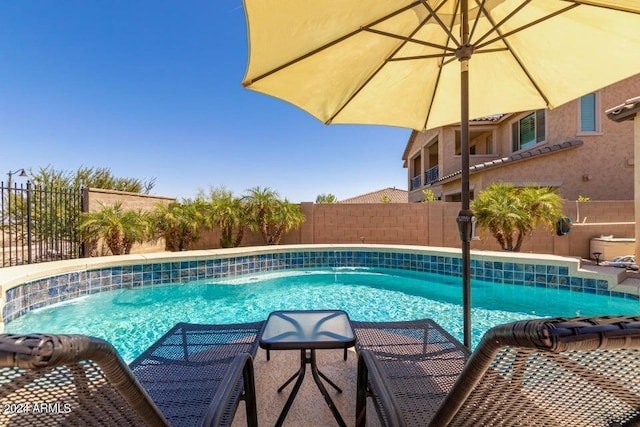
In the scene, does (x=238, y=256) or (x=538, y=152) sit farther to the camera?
(x=538, y=152)

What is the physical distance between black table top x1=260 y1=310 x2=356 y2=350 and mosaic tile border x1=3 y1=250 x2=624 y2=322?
4732 millimetres

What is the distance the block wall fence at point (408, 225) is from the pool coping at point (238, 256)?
1837 mm

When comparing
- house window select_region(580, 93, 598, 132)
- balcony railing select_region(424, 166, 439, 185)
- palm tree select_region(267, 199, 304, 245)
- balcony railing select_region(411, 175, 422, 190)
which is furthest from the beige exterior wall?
balcony railing select_region(411, 175, 422, 190)

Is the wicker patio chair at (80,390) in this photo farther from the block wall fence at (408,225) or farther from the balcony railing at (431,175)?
the balcony railing at (431,175)

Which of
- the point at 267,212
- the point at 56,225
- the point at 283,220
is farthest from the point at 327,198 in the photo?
the point at 56,225

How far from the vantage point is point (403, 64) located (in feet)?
9.73

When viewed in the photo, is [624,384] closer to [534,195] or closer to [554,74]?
[554,74]

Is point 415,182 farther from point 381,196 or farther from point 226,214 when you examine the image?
point 226,214

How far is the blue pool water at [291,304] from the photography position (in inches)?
167

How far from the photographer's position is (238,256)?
7605 mm

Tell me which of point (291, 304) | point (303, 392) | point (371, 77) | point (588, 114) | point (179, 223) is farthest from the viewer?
point (588, 114)

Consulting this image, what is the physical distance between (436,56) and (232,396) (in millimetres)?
3000

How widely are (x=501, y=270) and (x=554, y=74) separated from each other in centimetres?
476

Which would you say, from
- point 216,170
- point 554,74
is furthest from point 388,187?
point 554,74
